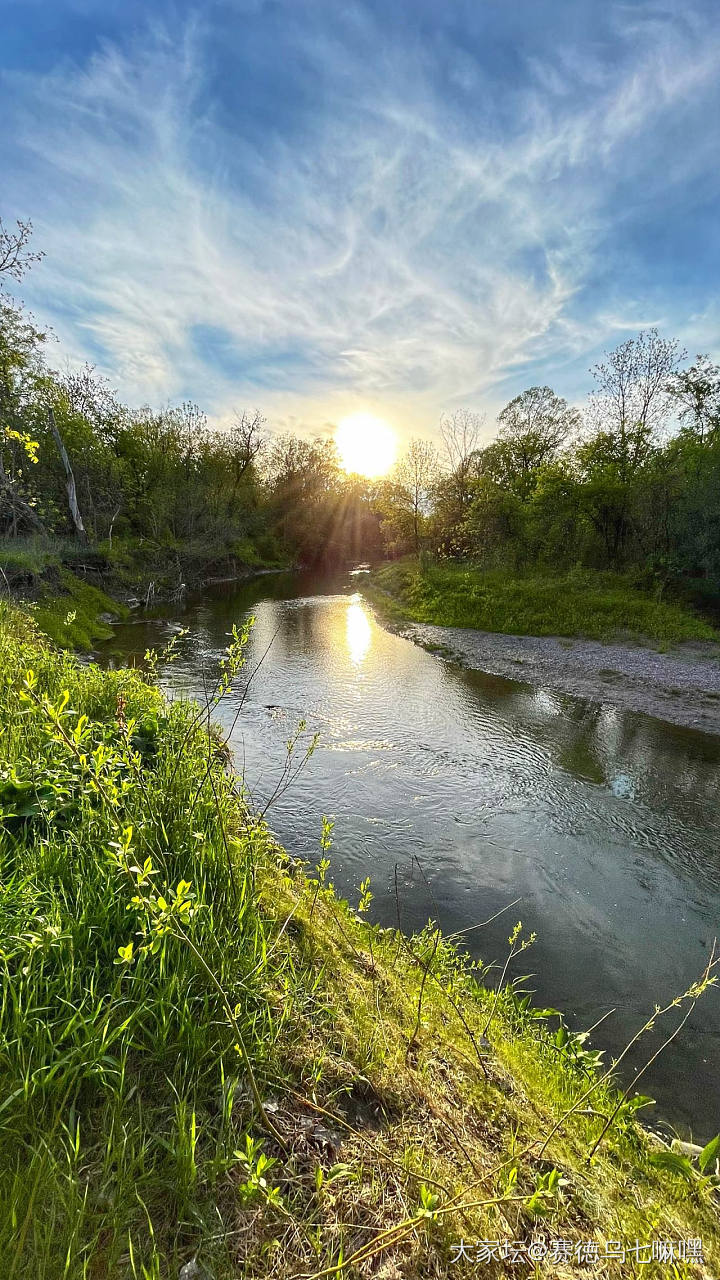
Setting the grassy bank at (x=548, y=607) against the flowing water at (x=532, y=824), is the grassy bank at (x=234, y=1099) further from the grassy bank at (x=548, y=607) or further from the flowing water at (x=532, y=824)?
the grassy bank at (x=548, y=607)

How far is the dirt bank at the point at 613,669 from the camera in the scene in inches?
511

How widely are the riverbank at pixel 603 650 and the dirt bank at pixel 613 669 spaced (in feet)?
Result: 0.08

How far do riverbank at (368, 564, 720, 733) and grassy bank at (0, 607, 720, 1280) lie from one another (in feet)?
37.9

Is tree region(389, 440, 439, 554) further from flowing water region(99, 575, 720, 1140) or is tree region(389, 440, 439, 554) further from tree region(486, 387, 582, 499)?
flowing water region(99, 575, 720, 1140)

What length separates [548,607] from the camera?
72.2 feet

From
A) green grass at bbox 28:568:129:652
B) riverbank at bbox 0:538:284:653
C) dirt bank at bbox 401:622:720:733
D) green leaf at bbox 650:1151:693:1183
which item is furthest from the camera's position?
riverbank at bbox 0:538:284:653

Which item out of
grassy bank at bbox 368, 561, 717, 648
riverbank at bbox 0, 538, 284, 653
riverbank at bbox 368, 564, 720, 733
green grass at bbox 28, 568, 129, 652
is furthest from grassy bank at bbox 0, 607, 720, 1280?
grassy bank at bbox 368, 561, 717, 648

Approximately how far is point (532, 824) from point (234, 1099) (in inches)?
249

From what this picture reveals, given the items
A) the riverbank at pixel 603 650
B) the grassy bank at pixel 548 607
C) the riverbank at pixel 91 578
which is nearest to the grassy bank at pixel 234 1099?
the riverbank at pixel 91 578

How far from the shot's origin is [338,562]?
217ft

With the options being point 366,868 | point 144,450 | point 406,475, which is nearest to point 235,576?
point 144,450

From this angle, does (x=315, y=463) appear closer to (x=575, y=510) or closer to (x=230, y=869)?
(x=575, y=510)

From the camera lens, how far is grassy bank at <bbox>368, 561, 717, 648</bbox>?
19156 millimetres

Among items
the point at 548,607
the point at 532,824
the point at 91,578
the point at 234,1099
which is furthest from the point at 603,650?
the point at 91,578
